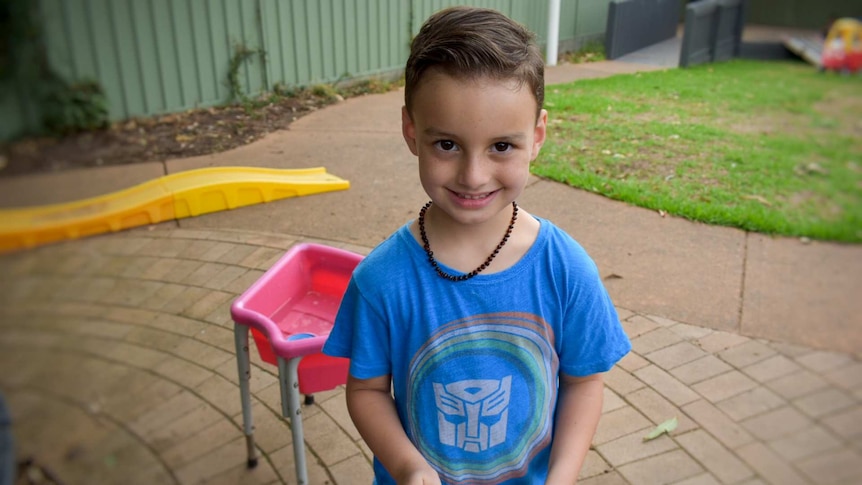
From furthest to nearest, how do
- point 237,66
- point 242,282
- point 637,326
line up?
point 242,282, point 637,326, point 237,66

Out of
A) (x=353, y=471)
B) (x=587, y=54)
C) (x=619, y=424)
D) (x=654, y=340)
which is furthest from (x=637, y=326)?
(x=353, y=471)

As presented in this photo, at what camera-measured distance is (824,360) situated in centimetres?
75

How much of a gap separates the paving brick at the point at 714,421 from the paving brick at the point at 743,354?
0.22 meters

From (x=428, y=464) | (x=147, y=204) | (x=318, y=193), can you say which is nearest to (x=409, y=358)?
(x=428, y=464)

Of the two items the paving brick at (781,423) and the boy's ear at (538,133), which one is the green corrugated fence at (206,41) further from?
the paving brick at (781,423)

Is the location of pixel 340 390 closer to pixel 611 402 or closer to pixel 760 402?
pixel 611 402

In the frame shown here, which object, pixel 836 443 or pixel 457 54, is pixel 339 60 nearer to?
pixel 457 54

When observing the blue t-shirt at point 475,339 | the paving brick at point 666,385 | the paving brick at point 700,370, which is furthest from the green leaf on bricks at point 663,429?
the blue t-shirt at point 475,339

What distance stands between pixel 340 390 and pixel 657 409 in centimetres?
111

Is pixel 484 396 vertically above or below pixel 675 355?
above

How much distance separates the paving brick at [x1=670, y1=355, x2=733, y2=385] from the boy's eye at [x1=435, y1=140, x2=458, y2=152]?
68.9 inches

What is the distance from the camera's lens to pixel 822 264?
77cm

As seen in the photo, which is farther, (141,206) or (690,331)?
(690,331)

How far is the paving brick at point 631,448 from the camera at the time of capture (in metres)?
2.20
